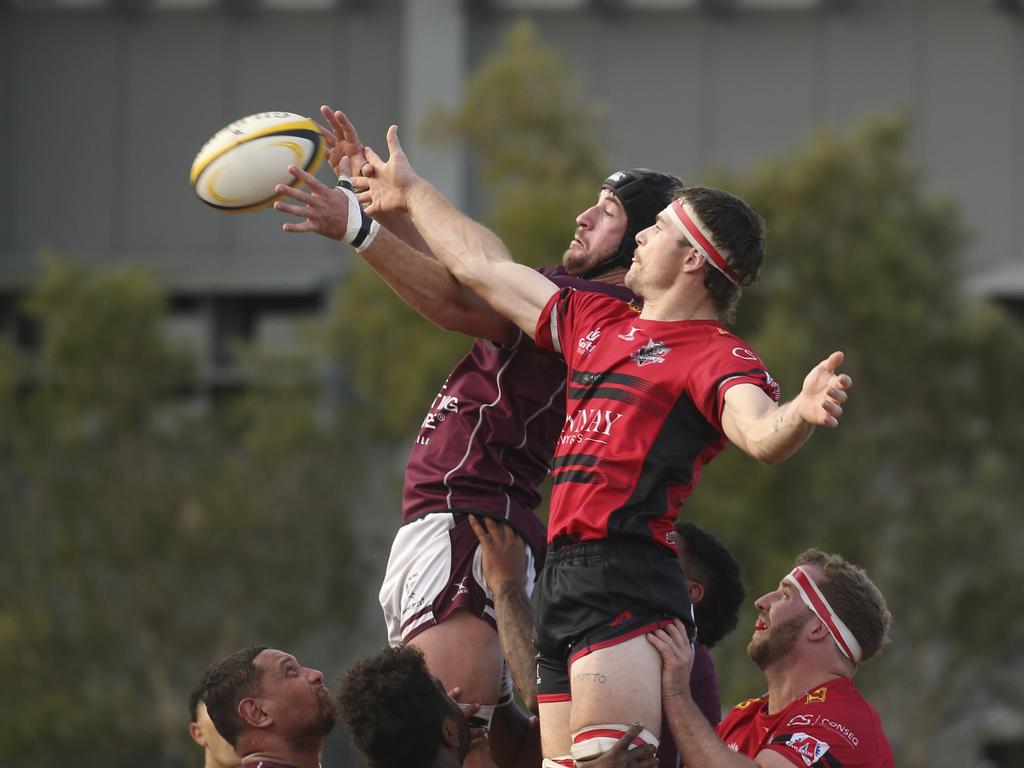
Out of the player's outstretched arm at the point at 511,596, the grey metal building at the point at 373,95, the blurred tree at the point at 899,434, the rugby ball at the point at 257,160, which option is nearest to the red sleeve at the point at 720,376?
the player's outstretched arm at the point at 511,596

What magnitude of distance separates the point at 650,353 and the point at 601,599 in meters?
0.85

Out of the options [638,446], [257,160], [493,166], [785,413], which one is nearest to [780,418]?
[785,413]

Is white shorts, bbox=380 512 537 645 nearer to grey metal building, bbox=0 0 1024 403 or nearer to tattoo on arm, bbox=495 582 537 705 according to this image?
tattoo on arm, bbox=495 582 537 705

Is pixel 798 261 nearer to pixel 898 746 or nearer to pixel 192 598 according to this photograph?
pixel 898 746

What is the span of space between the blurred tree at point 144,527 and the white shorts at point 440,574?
18.6 meters

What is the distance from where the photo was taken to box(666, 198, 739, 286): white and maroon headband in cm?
592

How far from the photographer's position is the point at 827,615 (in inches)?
275

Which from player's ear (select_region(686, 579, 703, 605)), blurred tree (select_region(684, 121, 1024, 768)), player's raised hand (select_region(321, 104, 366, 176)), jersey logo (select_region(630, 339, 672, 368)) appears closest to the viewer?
jersey logo (select_region(630, 339, 672, 368))

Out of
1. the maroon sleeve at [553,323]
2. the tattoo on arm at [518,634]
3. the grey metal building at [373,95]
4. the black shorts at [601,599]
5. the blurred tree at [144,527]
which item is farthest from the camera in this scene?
the grey metal building at [373,95]

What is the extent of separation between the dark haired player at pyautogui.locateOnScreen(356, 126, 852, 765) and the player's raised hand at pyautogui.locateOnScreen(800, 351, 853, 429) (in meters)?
0.26

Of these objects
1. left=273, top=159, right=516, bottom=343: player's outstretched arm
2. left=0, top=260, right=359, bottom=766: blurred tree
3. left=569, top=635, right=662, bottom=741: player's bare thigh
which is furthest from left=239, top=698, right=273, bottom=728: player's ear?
left=0, top=260, right=359, bottom=766: blurred tree

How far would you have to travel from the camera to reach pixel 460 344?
2159 centimetres

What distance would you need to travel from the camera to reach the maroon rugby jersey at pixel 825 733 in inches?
261

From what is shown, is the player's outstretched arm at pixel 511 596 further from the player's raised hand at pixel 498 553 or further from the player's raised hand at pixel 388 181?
the player's raised hand at pixel 388 181
